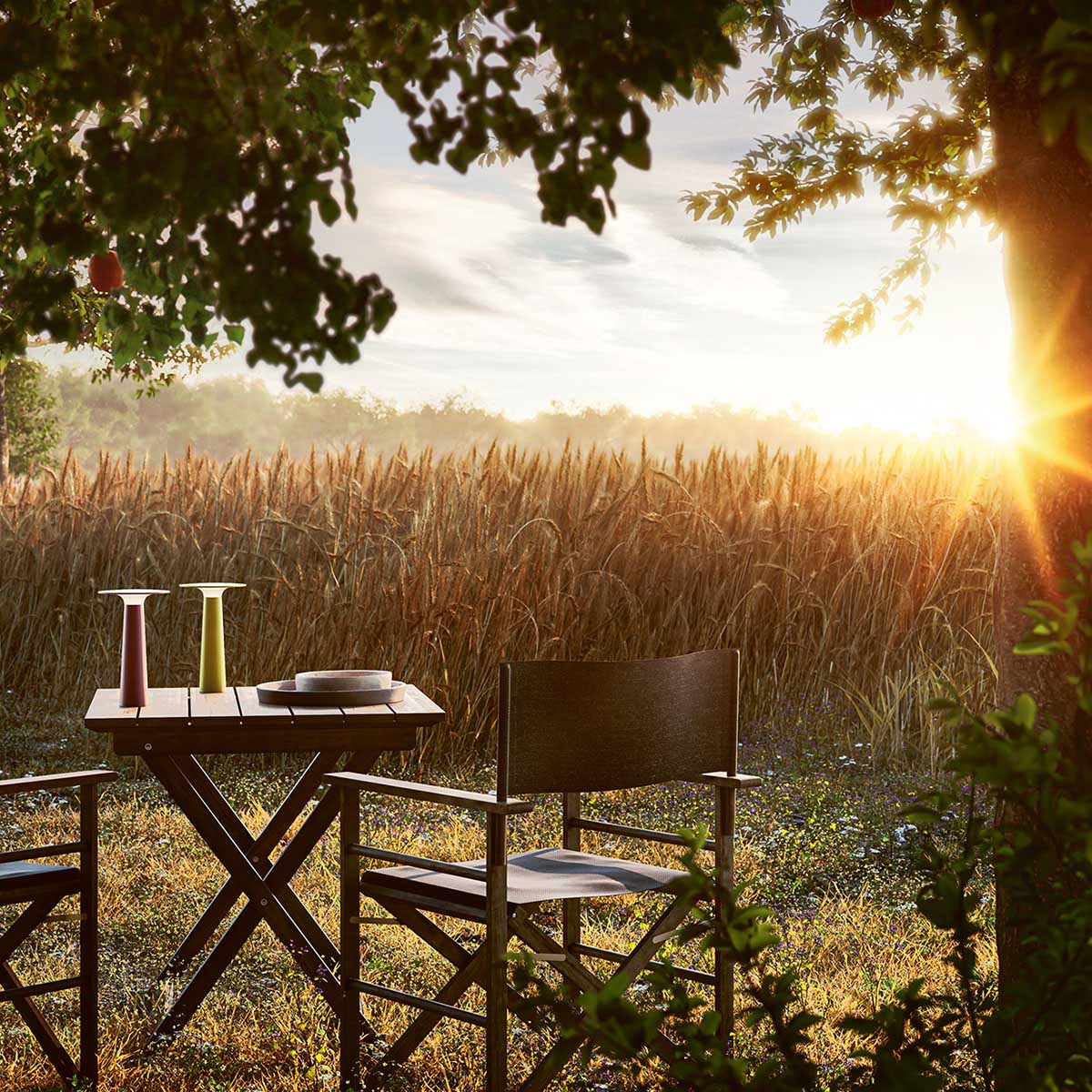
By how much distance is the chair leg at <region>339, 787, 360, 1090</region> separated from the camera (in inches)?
110

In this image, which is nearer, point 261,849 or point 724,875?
point 724,875

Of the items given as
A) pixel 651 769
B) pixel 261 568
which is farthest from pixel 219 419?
pixel 651 769

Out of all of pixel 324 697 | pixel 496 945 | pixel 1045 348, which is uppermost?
pixel 1045 348

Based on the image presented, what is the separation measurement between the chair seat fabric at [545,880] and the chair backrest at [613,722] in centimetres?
20

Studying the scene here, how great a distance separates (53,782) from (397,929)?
1.58 meters

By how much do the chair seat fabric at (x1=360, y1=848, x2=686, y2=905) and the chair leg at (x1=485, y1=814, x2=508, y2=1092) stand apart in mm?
55

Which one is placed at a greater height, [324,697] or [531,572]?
[531,572]

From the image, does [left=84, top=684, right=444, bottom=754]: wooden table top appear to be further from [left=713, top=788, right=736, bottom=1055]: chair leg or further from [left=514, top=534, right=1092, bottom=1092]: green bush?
[left=514, top=534, right=1092, bottom=1092]: green bush

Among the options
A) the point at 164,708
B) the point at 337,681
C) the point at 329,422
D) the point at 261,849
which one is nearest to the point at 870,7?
the point at 337,681

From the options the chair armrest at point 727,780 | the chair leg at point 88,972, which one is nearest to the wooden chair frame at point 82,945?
the chair leg at point 88,972

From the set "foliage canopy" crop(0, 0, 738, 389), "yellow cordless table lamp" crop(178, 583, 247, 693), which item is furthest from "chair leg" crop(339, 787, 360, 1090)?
"foliage canopy" crop(0, 0, 738, 389)

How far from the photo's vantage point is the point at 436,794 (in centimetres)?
256

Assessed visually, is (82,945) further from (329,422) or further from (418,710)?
(329,422)

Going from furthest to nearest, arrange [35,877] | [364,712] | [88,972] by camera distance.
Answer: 1. [364,712]
2. [88,972]
3. [35,877]
